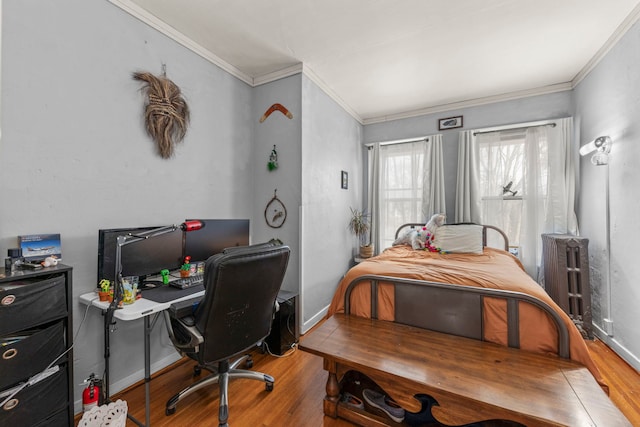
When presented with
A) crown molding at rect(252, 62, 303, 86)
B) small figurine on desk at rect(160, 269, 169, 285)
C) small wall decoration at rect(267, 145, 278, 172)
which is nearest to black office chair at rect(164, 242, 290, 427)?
small figurine on desk at rect(160, 269, 169, 285)

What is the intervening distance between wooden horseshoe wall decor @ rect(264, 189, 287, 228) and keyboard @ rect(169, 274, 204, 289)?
98 centimetres

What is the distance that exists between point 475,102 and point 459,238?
187cm

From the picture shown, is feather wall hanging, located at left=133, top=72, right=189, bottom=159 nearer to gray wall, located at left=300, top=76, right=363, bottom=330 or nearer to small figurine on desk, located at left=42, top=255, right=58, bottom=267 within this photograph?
small figurine on desk, located at left=42, top=255, right=58, bottom=267

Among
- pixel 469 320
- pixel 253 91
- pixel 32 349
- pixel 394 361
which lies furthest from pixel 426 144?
pixel 32 349

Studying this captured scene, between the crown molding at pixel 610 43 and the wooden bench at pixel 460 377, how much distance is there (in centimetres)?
258

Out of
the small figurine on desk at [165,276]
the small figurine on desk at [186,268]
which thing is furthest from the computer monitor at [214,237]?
the small figurine on desk at [165,276]

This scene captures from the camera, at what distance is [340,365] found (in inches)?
59.6

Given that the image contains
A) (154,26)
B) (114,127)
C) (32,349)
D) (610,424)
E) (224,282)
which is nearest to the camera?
(610,424)

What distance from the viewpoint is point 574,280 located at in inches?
100.0

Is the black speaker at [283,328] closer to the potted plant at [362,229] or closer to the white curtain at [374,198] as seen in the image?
the potted plant at [362,229]

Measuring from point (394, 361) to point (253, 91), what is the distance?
2.84m

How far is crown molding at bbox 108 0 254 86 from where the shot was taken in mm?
1808

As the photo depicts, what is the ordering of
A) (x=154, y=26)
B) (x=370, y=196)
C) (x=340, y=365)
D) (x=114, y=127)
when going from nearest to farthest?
1. (x=340, y=365)
2. (x=114, y=127)
3. (x=154, y=26)
4. (x=370, y=196)

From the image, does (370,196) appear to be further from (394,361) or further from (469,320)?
(394,361)
